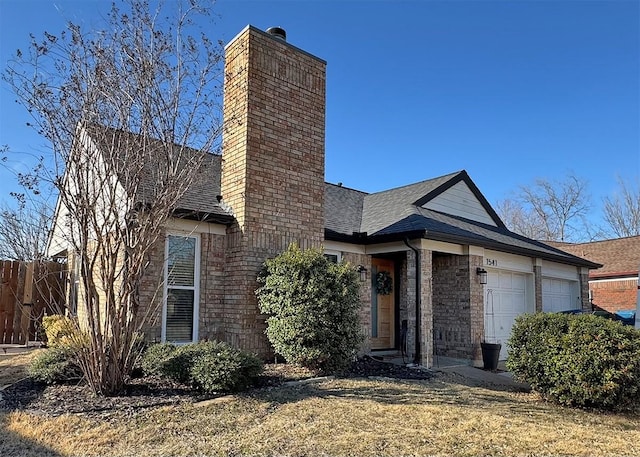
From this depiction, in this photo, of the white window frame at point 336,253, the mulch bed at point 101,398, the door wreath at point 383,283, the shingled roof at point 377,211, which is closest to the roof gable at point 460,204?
the shingled roof at point 377,211

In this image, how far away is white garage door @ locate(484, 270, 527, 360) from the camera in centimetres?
1107

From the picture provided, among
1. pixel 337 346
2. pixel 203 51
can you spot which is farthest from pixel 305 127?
pixel 337 346

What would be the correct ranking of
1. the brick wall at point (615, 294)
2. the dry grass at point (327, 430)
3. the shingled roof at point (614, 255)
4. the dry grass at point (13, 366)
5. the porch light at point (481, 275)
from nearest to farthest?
the dry grass at point (327, 430) < the dry grass at point (13, 366) < the porch light at point (481, 275) < the brick wall at point (615, 294) < the shingled roof at point (614, 255)

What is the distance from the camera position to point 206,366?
5.44 meters

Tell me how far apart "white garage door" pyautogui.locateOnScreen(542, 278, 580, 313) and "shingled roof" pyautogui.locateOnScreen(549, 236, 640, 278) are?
520 cm

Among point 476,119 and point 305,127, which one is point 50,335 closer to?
point 305,127

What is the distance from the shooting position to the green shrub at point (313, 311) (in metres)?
6.66

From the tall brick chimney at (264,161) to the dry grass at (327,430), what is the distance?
2.42 m

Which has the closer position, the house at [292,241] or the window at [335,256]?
the house at [292,241]

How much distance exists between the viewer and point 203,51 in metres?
6.46

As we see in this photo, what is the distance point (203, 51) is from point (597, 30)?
29.6ft

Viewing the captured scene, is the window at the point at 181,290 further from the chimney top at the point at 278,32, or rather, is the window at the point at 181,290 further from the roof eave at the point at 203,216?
the chimney top at the point at 278,32

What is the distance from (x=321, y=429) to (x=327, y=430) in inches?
Answer: 2.5

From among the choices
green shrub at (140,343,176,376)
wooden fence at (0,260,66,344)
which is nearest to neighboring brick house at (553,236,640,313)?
green shrub at (140,343,176,376)
